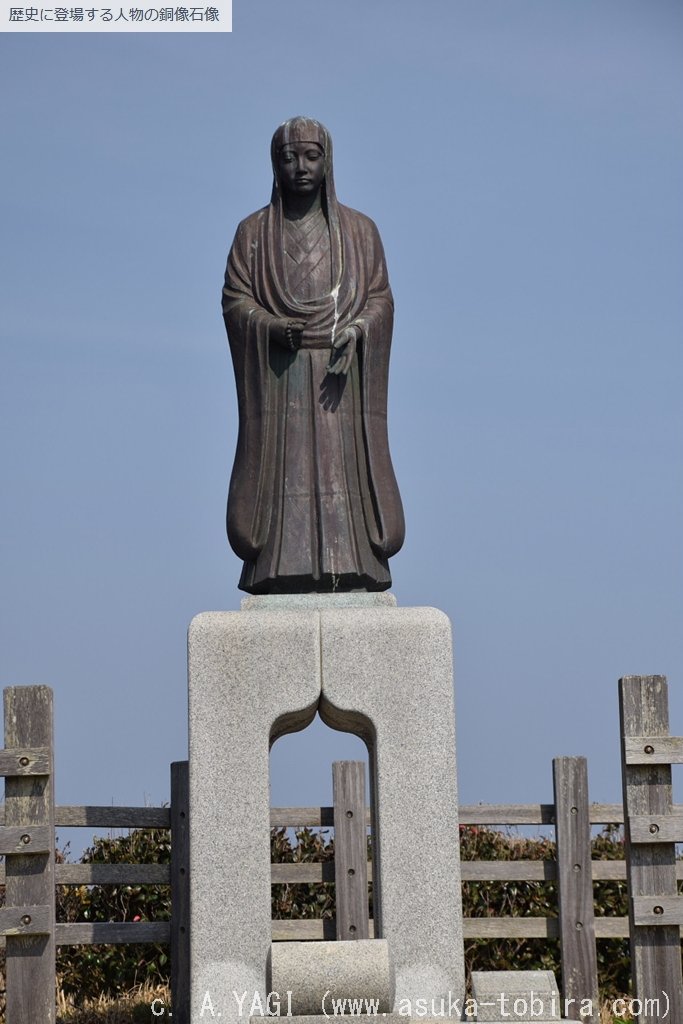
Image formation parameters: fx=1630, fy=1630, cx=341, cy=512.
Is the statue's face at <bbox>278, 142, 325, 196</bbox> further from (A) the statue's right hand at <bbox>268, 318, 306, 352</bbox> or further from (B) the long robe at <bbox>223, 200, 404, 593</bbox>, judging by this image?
(A) the statue's right hand at <bbox>268, 318, 306, 352</bbox>

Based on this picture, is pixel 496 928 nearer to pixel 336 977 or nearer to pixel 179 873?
pixel 179 873

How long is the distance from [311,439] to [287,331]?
635 millimetres

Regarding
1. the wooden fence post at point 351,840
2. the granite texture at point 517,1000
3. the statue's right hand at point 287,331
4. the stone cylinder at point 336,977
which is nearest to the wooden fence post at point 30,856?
the wooden fence post at point 351,840

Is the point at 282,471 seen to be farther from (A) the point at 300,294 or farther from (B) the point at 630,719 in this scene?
(B) the point at 630,719

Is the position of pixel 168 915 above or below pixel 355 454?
below

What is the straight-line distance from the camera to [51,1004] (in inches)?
373

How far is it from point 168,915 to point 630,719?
3788mm

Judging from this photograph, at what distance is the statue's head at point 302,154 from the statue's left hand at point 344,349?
91 centimetres

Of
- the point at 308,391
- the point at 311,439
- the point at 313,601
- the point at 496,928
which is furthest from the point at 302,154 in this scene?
the point at 496,928

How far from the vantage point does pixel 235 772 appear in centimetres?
873

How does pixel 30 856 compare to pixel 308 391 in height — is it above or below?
below

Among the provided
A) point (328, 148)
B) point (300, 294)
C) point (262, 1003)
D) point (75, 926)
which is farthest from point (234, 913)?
point (328, 148)

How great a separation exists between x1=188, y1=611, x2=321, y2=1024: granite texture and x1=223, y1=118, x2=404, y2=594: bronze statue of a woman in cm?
48

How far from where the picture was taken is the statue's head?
9.42 m
